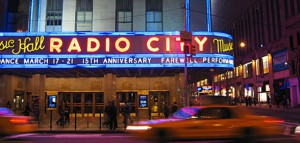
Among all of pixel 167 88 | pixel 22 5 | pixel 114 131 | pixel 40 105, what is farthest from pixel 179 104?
pixel 22 5

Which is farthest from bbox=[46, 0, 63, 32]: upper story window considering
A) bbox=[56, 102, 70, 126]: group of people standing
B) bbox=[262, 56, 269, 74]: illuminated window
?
bbox=[262, 56, 269, 74]: illuminated window

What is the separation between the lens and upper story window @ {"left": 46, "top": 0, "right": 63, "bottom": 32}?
30.0 m

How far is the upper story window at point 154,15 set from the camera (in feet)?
99.7

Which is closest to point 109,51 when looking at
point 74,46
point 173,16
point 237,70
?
point 74,46

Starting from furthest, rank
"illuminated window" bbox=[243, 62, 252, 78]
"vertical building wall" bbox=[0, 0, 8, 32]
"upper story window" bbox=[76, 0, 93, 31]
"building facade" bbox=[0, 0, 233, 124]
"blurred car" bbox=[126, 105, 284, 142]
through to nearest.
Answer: "illuminated window" bbox=[243, 62, 252, 78] → "vertical building wall" bbox=[0, 0, 8, 32] → "upper story window" bbox=[76, 0, 93, 31] → "building facade" bbox=[0, 0, 233, 124] → "blurred car" bbox=[126, 105, 284, 142]

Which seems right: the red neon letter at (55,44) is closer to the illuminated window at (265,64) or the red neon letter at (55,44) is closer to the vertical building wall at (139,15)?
the vertical building wall at (139,15)

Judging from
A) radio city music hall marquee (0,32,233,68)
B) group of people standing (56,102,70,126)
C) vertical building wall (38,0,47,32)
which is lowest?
group of people standing (56,102,70,126)

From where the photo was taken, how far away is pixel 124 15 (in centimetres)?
3061

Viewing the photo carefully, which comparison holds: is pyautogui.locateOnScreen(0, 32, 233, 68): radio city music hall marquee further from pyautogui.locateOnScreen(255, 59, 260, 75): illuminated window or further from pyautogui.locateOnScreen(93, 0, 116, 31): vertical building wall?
pyautogui.locateOnScreen(255, 59, 260, 75): illuminated window

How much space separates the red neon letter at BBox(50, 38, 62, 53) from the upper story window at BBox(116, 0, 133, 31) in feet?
25.7

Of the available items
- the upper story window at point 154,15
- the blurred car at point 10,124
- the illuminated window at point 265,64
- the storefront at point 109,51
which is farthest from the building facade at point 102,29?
the illuminated window at point 265,64

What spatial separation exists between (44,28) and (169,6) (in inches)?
471

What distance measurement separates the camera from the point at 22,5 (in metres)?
35.6

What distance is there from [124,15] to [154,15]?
2.86 metres
